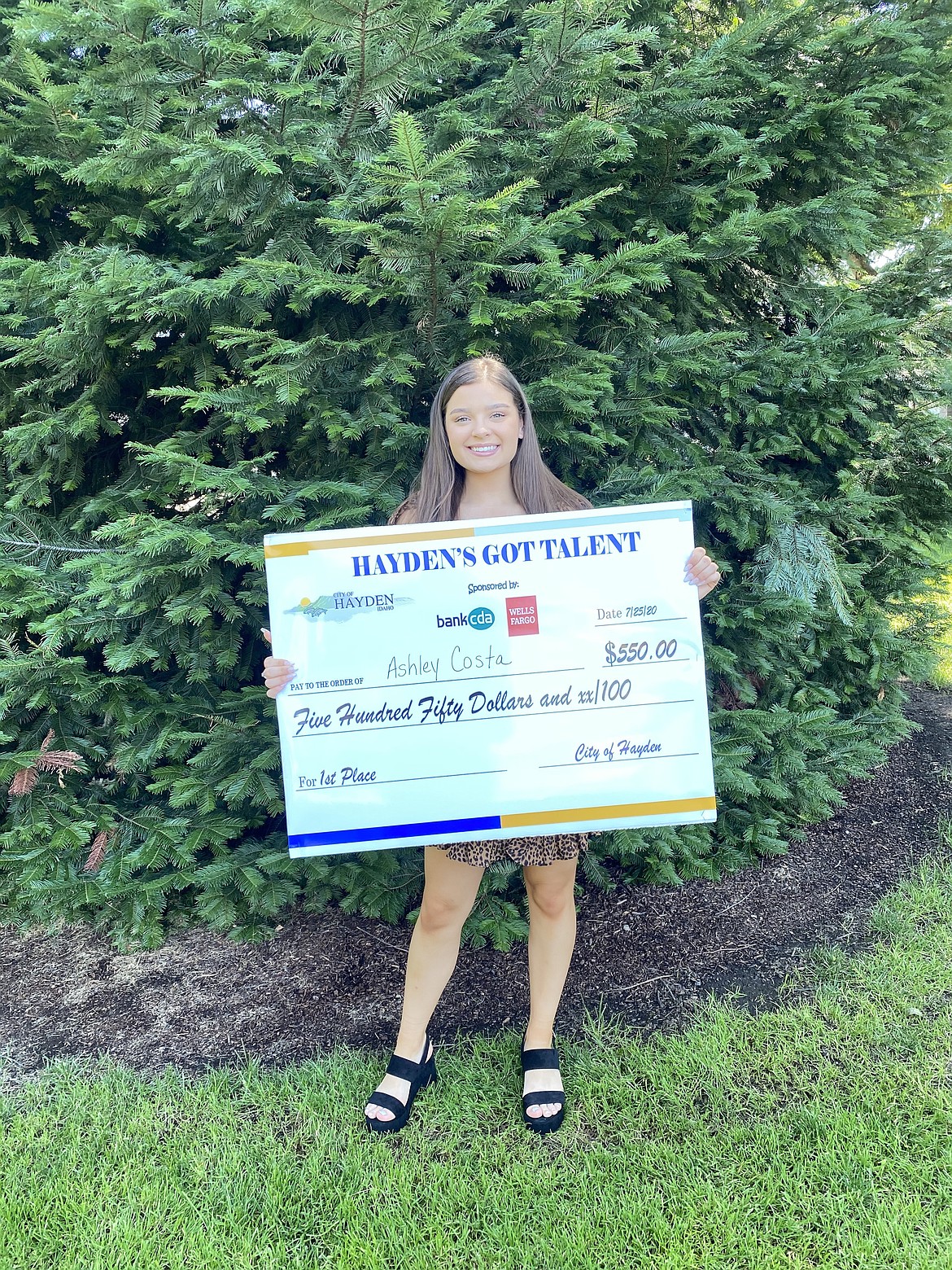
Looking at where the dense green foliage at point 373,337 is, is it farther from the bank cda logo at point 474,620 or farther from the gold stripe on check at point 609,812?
the gold stripe on check at point 609,812

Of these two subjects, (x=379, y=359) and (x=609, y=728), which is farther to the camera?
(x=379, y=359)

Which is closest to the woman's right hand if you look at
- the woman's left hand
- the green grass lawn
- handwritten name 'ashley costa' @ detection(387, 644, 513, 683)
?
handwritten name 'ashley costa' @ detection(387, 644, 513, 683)

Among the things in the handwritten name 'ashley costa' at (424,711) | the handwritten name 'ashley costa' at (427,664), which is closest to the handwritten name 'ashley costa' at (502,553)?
the handwritten name 'ashley costa' at (427,664)

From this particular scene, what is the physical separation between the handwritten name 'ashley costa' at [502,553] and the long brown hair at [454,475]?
20cm

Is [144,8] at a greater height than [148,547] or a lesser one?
greater

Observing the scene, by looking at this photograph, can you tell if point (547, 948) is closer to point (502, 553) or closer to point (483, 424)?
point (502, 553)

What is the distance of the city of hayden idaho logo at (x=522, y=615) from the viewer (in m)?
2.12

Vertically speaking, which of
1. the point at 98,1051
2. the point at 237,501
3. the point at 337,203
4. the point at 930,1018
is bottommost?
the point at 98,1051

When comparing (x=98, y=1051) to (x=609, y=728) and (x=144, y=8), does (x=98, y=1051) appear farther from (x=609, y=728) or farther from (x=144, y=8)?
(x=144, y=8)

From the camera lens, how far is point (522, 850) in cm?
224

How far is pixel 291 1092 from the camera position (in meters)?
2.51

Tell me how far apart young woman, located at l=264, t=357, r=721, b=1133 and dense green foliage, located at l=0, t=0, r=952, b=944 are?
0.49 metres

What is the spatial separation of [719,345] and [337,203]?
5.24ft

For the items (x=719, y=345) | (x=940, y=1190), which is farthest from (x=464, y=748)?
(x=719, y=345)
